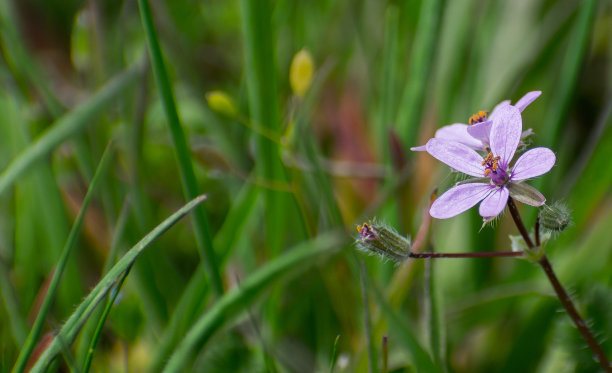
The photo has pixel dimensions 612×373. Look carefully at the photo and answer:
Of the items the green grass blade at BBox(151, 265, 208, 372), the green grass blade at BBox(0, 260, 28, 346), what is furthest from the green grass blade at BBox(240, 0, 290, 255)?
the green grass blade at BBox(0, 260, 28, 346)

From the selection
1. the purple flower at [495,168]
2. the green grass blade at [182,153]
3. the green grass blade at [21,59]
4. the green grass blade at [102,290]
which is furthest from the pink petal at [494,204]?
the green grass blade at [21,59]

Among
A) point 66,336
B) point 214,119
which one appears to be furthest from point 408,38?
point 66,336

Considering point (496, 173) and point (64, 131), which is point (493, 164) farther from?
point (64, 131)

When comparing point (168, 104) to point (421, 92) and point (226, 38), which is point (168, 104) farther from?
point (226, 38)

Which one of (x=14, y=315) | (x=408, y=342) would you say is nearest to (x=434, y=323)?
(x=408, y=342)

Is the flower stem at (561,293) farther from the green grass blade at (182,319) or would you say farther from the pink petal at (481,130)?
the green grass blade at (182,319)

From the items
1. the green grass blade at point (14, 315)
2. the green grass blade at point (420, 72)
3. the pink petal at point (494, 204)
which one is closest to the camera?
the pink petal at point (494, 204)

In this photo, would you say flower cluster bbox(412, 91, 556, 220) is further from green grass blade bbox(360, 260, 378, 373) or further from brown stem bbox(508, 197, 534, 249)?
green grass blade bbox(360, 260, 378, 373)

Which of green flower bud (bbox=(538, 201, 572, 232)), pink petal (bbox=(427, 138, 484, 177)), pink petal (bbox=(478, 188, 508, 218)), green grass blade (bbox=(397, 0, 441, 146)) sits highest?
green grass blade (bbox=(397, 0, 441, 146))
